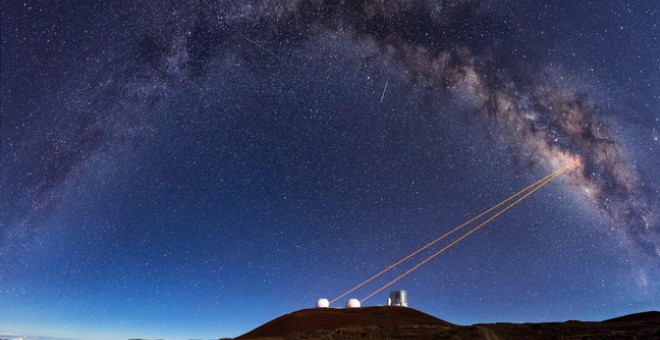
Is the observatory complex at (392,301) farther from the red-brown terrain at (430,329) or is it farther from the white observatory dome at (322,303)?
the red-brown terrain at (430,329)

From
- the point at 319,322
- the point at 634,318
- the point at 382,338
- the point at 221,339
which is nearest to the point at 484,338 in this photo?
the point at 382,338

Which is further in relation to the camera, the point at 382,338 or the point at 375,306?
the point at 375,306

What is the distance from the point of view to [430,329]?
2842cm

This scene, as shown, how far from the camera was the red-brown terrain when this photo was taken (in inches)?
1033

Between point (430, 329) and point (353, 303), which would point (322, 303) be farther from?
point (430, 329)

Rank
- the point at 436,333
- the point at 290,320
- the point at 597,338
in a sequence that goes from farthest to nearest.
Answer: the point at 290,320
the point at 436,333
the point at 597,338

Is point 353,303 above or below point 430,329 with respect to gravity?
above

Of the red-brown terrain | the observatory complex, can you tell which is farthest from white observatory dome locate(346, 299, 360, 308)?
the red-brown terrain

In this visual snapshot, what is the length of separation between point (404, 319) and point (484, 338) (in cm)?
972

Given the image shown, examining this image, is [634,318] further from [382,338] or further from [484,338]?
[382,338]

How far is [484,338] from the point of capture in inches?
1014

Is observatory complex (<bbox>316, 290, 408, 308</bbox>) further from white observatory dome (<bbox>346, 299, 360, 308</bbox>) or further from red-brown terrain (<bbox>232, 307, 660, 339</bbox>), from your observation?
red-brown terrain (<bbox>232, 307, 660, 339</bbox>)

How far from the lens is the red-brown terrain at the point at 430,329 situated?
26.2 meters

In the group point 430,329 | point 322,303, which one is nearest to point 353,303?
point 322,303
